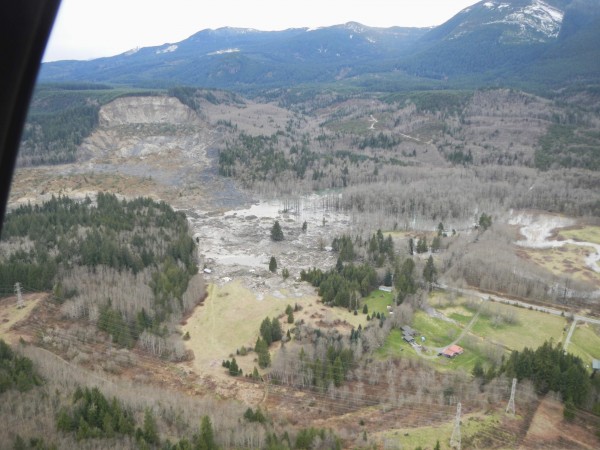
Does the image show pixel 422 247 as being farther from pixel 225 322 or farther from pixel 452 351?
pixel 225 322

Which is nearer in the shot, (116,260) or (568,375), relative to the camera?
(568,375)

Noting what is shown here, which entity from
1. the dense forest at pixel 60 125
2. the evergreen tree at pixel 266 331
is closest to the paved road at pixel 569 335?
the evergreen tree at pixel 266 331

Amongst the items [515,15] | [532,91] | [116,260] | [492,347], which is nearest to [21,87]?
[492,347]

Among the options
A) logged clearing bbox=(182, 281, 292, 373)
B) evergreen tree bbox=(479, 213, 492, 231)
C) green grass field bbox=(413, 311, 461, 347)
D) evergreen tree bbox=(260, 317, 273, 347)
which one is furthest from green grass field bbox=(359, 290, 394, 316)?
evergreen tree bbox=(479, 213, 492, 231)

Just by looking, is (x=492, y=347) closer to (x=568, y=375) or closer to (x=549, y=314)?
(x=568, y=375)

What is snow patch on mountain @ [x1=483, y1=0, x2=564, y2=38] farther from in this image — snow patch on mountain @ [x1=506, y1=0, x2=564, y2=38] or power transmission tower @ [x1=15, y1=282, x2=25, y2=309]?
power transmission tower @ [x1=15, y1=282, x2=25, y2=309]

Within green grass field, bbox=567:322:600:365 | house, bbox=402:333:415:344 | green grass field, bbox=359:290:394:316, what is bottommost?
green grass field, bbox=567:322:600:365
